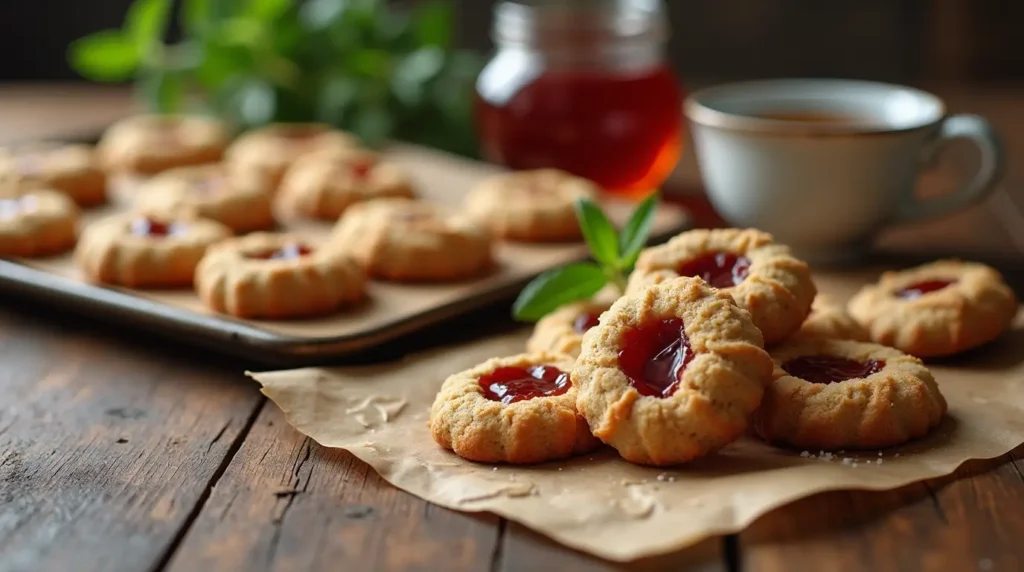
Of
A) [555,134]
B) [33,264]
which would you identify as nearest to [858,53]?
[555,134]

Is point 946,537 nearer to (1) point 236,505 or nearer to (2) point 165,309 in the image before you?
(1) point 236,505

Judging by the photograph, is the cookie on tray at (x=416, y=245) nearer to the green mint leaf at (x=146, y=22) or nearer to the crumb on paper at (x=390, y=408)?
the crumb on paper at (x=390, y=408)

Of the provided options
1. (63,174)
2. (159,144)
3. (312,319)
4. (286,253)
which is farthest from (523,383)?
(159,144)

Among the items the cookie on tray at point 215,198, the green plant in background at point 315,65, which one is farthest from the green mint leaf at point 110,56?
the cookie on tray at point 215,198

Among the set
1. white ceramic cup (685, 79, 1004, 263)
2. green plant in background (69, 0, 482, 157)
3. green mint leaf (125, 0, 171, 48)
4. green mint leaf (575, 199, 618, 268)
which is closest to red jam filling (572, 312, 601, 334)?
green mint leaf (575, 199, 618, 268)

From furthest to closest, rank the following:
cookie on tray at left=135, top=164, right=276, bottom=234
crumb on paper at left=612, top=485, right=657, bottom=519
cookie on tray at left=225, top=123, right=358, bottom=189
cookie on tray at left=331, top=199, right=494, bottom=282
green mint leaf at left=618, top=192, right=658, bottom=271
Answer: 1. cookie on tray at left=225, top=123, right=358, bottom=189
2. cookie on tray at left=135, top=164, right=276, bottom=234
3. cookie on tray at left=331, top=199, right=494, bottom=282
4. green mint leaf at left=618, top=192, right=658, bottom=271
5. crumb on paper at left=612, top=485, right=657, bottom=519

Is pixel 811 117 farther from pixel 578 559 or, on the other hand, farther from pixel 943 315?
pixel 578 559

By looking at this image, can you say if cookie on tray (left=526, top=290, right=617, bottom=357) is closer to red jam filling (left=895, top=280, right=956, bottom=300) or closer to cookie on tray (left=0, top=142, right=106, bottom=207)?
red jam filling (left=895, top=280, right=956, bottom=300)
